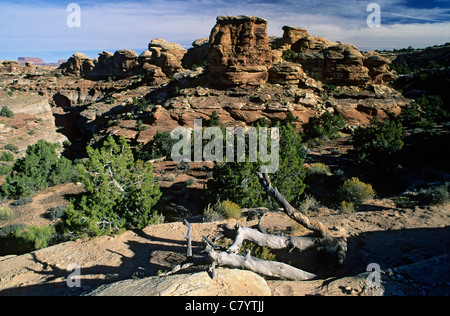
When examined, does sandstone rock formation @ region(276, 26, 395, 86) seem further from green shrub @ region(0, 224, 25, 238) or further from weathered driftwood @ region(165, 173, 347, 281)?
green shrub @ region(0, 224, 25, 238)

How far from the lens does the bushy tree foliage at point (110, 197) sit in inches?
288

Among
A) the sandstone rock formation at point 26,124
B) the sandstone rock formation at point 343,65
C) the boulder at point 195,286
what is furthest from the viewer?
the sandstone rock formation at point 343,65

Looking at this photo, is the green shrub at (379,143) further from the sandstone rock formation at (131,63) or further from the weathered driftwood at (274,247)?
the sandstone rock formation at (131,63)

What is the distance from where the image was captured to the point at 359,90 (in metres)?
30.9

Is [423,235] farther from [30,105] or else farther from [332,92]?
[30,105]

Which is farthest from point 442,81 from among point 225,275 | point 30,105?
point 30,105

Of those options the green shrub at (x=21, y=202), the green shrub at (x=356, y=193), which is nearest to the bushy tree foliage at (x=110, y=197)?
the green shrub at (x=21, y=202)

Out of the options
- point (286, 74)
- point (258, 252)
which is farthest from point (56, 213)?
point (286, 74)

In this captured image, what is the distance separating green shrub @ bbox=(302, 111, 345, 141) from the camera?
2400 centimetres

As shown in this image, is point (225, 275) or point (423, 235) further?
point (423, 235)

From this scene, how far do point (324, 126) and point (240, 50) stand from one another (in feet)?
45.7

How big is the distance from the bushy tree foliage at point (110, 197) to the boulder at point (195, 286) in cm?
370

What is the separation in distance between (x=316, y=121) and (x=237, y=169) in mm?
18187
